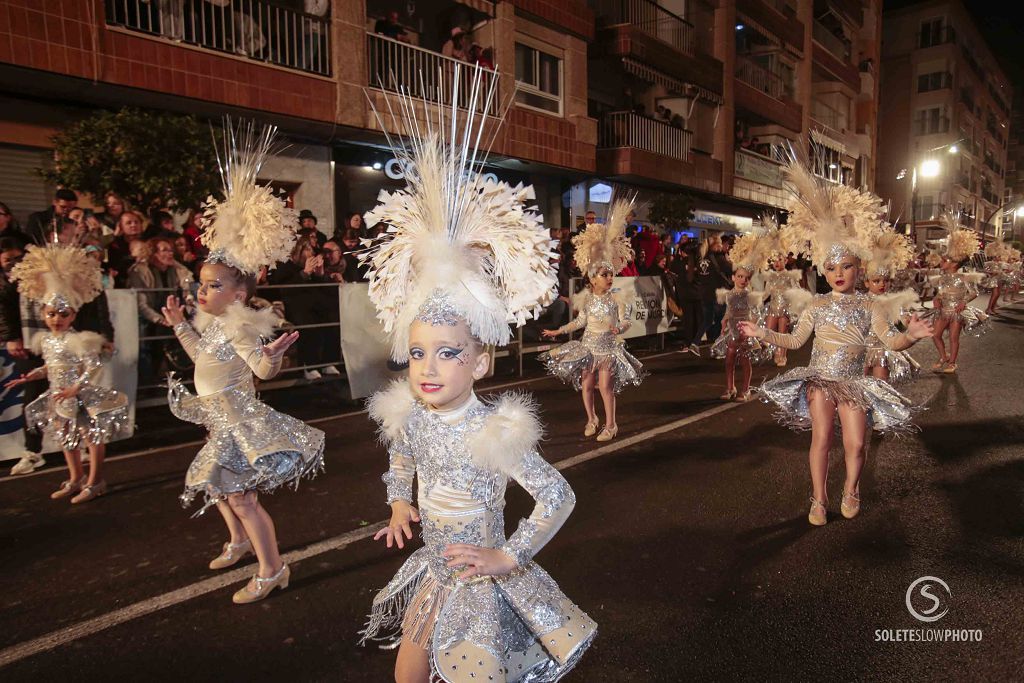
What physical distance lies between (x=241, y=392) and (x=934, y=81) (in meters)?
66.9

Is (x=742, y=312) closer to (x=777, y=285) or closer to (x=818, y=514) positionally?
(x=777, y=285)

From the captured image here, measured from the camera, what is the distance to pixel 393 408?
2637 millimetres

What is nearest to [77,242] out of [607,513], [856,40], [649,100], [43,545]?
[43,545]

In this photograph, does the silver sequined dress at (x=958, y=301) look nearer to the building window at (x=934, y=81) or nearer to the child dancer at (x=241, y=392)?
the child dancer at (x=241, y=392)

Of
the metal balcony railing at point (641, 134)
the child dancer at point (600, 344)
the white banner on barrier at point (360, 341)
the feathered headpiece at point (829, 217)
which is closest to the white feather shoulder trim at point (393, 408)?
the feathered headpiece at point (829, 217)

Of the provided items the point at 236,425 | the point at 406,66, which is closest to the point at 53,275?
the point at 236,425

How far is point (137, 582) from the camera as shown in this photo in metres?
3.95

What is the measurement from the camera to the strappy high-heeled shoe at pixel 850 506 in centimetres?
487

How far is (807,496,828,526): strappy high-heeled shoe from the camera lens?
4.75 meters

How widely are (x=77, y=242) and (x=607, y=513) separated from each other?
240 inches

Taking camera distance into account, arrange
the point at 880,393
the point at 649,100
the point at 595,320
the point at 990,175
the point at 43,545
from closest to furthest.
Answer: the point at 43,545 < the point at 880,393 < the point at 595,320 < the point at 649,100 < the point at 990,175

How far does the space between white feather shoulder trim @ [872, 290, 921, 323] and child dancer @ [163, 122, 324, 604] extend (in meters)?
4.14

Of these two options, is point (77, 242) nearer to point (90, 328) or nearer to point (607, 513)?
point (90, 328)

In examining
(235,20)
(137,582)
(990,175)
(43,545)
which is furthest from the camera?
(990,175)
